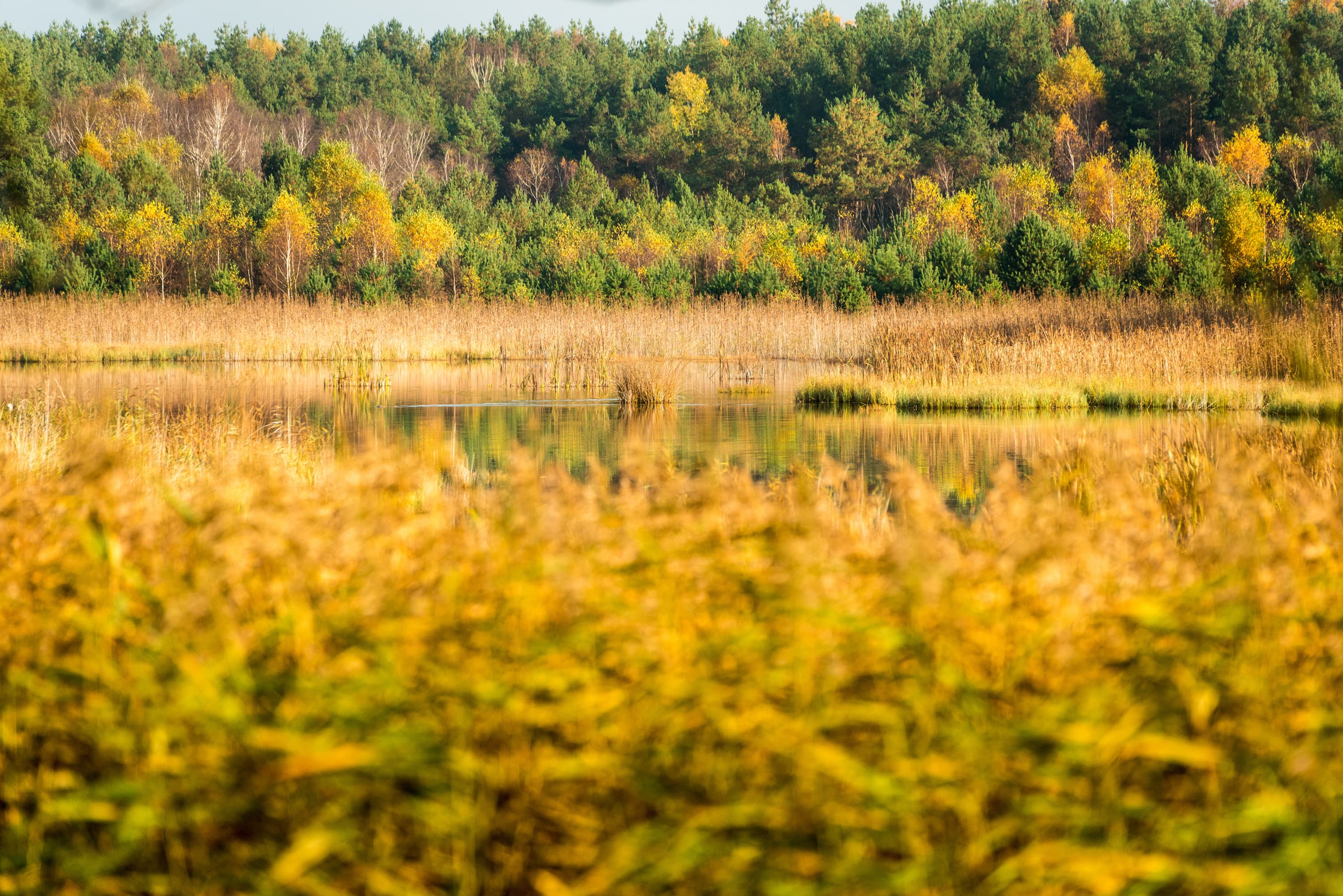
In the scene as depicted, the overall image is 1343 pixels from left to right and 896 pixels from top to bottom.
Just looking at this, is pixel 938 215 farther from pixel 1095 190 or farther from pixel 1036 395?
pixel 1036 395

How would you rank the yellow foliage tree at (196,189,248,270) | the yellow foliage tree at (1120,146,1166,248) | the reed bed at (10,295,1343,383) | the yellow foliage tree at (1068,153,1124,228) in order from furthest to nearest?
1. the yellow foliage tree at (1068,153,1124,228)
2. the yellow foliage tree at (1120,146,1166,248)
3. the yellow foliage tree at (196,189,248,270)
4. the reed bed at (10,295,1343,383)

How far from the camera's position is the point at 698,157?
2379 inches

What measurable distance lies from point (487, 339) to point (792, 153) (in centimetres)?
3830

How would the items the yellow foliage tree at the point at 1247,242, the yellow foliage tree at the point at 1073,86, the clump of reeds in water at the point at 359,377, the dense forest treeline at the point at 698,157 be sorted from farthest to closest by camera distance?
the yellow foliage tree at the point at 1073,86 < the dense forest treeline at the point at 698,157 < the yellow foliage tree at the point at 1247,242 < the clump of reeds in water at the point at 359,377

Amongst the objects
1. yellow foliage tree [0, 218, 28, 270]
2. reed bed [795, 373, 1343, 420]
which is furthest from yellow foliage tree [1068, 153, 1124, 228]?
reed bed [795, 373, 1343, 420]

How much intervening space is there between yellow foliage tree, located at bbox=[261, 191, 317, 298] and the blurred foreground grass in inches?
1774

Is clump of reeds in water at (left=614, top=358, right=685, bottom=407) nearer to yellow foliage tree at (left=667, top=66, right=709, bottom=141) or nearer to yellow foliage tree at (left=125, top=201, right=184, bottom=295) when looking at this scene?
yellow foliage tree at (left=125, top=201, right=184, bottom=295)

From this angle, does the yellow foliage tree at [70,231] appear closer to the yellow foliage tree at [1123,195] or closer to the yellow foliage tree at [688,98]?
the yellow foliage tree at [688,98]

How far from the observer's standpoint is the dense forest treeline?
37.4 meters

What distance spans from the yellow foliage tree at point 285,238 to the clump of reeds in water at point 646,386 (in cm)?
3109

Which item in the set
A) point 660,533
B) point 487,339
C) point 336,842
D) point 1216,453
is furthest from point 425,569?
point 487,339

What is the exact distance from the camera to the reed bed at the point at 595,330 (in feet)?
70.2

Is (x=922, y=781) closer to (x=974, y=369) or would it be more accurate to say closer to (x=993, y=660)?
(x=993, y=660)

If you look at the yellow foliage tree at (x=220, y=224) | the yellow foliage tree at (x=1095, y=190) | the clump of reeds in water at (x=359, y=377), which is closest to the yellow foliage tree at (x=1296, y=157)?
the yellow foliage tree at (x=1095, y=190)
